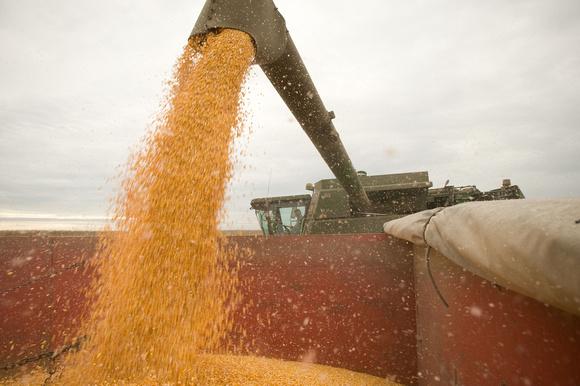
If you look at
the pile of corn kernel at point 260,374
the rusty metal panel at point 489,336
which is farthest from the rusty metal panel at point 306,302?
the rusty metal panel at point 489,336

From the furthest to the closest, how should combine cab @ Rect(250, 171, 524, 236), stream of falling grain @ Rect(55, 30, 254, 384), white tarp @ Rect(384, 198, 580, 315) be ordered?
combine cab @ Rect(250, 171, 524, 236) < stream of falling grain @ Rect(55, 30, 254, 384) < white tarp @ Rect(384, 198, 580, 315)

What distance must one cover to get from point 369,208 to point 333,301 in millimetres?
2880

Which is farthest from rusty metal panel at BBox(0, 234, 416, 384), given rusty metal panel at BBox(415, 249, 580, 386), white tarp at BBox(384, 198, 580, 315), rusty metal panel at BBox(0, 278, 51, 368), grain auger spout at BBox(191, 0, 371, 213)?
white tarp at BBox(384, 198, 580, 315)

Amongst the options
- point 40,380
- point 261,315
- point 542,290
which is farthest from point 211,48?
point 40,380

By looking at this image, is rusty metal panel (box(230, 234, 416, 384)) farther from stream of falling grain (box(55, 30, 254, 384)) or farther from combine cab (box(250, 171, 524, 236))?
combine cab (box(250, 171, 524, 236))

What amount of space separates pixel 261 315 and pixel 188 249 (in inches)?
48.5

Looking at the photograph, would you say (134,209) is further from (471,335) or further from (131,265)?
(471,335)

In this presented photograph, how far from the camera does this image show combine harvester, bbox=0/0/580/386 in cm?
107

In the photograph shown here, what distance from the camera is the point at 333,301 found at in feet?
8.37

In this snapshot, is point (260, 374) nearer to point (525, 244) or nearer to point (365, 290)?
point (365, 290)

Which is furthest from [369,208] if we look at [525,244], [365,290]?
[525,244]

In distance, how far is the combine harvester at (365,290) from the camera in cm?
107

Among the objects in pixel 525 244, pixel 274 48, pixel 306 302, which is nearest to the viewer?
pixel 525 244

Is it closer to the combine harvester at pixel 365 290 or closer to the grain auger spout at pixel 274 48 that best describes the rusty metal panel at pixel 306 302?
the combine harvester at pixel 365 290
